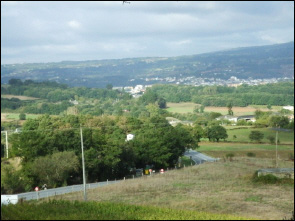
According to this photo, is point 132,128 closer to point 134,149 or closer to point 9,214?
point 134,149

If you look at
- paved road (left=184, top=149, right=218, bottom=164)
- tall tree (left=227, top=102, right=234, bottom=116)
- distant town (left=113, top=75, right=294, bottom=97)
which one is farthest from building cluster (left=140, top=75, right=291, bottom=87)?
paved road (left=184, top=149, right=218, bottom=164)

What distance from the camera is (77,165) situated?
22.6m

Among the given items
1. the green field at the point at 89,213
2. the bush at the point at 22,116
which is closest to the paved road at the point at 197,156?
the bush at the point at 22,116

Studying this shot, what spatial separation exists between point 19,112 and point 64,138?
62.5 ft

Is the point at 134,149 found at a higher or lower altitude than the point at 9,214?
lower

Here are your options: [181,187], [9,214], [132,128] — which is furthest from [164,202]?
[132,128]

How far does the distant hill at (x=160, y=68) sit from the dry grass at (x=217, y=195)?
41.3 m

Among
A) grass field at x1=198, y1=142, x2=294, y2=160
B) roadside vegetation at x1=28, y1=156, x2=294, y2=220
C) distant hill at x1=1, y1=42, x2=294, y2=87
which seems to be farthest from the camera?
distant hill at x1=1, y1=42, x2=294, y2=87

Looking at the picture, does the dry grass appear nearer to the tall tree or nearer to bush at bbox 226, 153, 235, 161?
bush at bbox 226, 153, 235, 161

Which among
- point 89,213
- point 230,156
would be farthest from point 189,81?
point 89,213

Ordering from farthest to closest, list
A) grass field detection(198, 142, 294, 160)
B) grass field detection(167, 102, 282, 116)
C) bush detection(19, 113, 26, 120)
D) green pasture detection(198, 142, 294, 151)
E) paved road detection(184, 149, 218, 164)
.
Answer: grass field detection(167, 102, 282, 116)
bush detection(19, 113, 26, 120)
paved road detection(184, 149, 218, 164)
green pasture detection(198, 142, 294, 151)
grass field detection(198, 142, 294, 160)

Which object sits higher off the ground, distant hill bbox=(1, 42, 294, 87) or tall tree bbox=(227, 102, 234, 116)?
distant hill bbox=(1, 42, 294, 87)

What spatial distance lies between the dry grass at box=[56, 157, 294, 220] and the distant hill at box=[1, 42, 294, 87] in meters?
41.3

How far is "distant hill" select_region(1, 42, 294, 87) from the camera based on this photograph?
237ft
